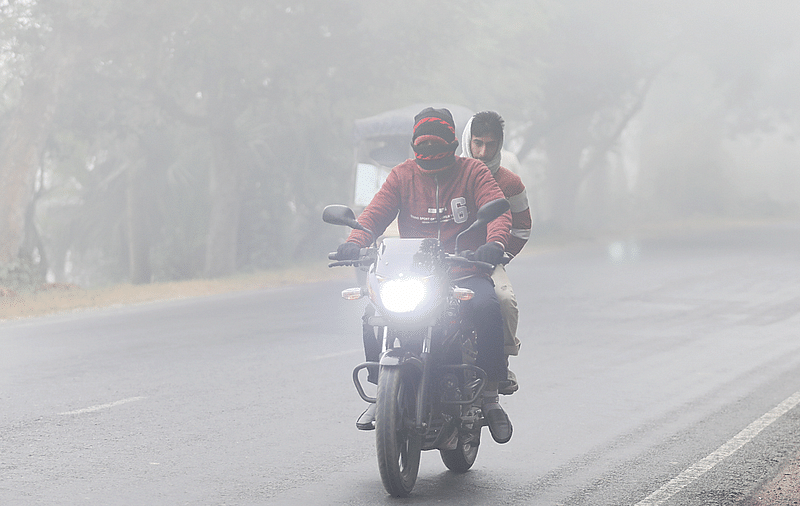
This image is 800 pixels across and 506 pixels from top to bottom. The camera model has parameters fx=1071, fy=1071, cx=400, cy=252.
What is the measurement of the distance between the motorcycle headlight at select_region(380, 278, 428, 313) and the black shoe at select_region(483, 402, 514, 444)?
0.87 metres

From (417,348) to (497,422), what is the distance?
712mm

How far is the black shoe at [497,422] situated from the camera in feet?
18.9

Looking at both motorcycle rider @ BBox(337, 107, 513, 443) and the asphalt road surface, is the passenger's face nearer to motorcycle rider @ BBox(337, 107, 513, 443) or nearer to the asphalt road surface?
motorcycle rider @ BBox(337, 107, 513, 443)

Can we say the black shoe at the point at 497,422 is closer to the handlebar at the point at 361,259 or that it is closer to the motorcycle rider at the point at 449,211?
the motorcycle rider at the point at 449,211

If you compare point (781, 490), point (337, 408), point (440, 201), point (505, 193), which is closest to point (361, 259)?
point (440, 201)

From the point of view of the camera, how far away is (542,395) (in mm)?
8805

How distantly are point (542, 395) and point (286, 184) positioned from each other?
2101 centimetres

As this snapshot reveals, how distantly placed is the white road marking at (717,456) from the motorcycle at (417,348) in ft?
3.49

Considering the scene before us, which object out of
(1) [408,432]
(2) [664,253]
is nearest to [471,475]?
(1) [408,432]

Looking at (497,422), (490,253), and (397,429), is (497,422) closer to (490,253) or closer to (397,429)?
(397,429)

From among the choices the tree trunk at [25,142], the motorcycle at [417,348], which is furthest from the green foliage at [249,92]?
the motorcycle at [417,348]

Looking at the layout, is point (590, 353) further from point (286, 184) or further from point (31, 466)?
point (286, 184)

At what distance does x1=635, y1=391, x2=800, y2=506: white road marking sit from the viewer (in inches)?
224

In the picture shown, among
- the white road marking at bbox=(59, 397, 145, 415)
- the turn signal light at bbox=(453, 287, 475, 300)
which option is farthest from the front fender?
the white road marking at bbox=(59, 397, 145, 415)
